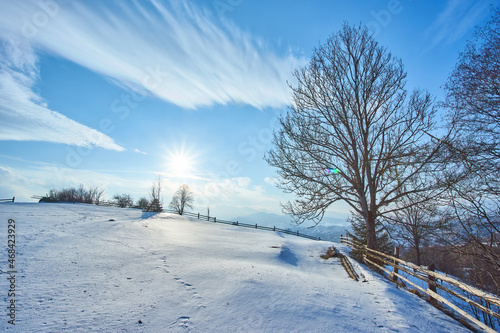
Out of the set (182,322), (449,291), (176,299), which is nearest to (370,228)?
(449,291)

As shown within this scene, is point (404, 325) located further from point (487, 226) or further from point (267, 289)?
point (487, 226)

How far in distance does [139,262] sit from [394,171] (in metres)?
11.7

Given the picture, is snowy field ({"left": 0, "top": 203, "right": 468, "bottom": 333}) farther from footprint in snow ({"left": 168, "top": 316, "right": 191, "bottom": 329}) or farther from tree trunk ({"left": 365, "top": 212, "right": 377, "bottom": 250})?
tree trunk ({"left": 365, "top": 212, "right": 377, "bottom": 250})

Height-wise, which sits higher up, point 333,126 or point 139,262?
point 333,126

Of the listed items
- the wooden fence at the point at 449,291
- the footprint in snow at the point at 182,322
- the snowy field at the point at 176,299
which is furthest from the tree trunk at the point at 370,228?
the footprint in snow at the point at 182,322

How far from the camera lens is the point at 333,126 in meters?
11.3

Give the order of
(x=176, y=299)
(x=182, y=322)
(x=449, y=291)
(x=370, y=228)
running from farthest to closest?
1. (x=370, y=228)
2. (x=449, y=291)
3. (x=176, y=299)
4. (x=182, y=322)

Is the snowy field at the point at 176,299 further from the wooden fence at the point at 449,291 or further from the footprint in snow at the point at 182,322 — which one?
the wooden fence at the point at 449,291

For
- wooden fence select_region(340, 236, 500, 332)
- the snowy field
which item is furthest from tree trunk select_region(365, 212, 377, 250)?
the snowy field

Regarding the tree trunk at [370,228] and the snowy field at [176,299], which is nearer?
the snowy field at [176,299]

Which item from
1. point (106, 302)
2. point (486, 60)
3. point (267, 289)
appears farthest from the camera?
point (486, 60)

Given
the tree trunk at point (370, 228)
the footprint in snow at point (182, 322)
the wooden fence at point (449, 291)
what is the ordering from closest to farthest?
the footprint in snow at point (182, 322), the wooden fence at point (449, 291), the tree trunk at point (370, 228)

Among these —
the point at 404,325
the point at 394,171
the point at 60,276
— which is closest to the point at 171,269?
the point at 60,276

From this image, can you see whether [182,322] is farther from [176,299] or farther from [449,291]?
[449,291]
